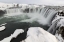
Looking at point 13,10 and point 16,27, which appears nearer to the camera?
point 16,27

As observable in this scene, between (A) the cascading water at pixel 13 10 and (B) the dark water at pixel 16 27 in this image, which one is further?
(A) the cascading water at pixel 13 10

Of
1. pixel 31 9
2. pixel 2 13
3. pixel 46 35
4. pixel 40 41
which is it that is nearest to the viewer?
pixel 40 41

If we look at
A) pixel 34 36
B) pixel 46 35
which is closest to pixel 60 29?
pixel 46 35

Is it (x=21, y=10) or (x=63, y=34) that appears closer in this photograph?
(x=63, y=34)

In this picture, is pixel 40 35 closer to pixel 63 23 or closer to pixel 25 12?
pixel 63 23

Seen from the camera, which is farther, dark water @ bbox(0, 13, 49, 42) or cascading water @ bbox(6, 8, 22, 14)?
cascading water @ bbox(6, 8, 22, 14)

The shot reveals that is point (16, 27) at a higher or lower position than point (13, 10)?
higher

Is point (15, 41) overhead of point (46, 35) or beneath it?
beneath

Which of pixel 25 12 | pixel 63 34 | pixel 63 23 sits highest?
pixel 63 23

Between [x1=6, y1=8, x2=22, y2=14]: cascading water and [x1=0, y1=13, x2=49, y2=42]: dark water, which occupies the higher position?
[x1=0, y1=13, x2=49, y2=42]: dark water

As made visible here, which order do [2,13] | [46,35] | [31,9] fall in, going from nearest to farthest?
1. [46,35]
2. [2,13]
3. [31,9]

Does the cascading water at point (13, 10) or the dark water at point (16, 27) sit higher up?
the dark water at point (16, 27)
